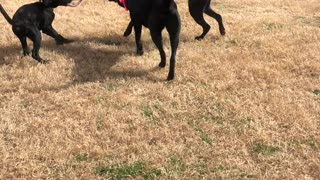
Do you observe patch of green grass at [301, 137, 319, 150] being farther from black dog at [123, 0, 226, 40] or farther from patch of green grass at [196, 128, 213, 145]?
Result: black dog at [123, 0, 226, 40]

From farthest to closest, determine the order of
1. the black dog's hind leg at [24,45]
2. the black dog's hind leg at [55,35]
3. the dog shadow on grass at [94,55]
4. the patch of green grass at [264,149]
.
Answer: the black dog's hind leg at [55,35]
the black dog's hind leg at [24,45]
the dog shadow on grass at [94,55]
the patch of green grass at [264,149]

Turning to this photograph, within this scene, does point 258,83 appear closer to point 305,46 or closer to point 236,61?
point 236,61

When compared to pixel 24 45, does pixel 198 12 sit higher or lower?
higher

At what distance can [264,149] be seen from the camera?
4934 millimetres

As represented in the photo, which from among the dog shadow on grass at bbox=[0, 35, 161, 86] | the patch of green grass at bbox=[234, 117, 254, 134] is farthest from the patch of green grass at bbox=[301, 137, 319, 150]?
the dog shadow on grass at bbox=[0, 35, 161, 86]

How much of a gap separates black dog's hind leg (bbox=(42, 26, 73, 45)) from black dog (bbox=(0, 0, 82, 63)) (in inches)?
0.7

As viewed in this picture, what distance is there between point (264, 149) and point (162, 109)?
5.04 ft

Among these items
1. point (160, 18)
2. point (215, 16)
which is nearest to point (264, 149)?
point (160, 18)

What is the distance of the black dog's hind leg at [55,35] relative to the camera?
26.9 feet

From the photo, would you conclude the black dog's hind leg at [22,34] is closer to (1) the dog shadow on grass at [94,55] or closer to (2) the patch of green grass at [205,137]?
(1) the dog shadow on grass at [94,55]

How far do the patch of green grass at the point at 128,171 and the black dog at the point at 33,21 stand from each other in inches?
140

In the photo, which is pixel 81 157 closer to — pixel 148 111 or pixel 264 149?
pixel 148 111

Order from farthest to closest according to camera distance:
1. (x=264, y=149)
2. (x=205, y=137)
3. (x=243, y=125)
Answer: (x=243, y=125) → (x=205, y=137) → (x=264, y=149)

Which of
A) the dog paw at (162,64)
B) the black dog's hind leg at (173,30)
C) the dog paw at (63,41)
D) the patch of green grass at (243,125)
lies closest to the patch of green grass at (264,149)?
the patch of green grass at (243,125)
